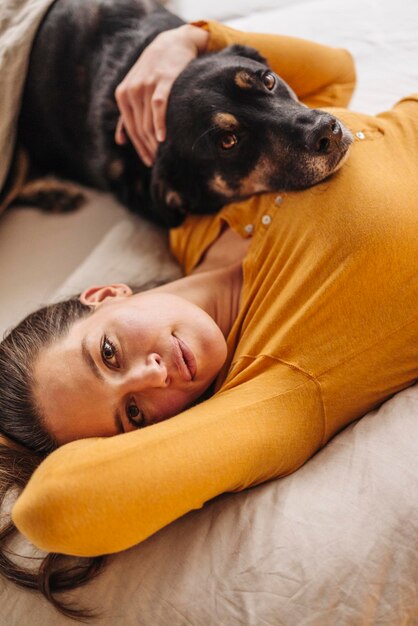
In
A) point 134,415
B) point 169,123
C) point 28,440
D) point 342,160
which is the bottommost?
point 28,440

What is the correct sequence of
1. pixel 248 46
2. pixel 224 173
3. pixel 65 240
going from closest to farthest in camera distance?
pixel 224 173, pixel 248 46, pixel 65 240

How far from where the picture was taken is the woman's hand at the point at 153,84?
152 cm

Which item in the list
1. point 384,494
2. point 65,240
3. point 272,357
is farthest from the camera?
point 65,240

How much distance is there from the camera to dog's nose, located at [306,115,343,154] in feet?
4.09

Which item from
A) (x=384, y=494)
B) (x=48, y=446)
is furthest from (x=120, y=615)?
(x=384, y=494)

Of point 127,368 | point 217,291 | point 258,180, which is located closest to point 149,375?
point 127,368

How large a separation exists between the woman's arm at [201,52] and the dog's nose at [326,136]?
46cm

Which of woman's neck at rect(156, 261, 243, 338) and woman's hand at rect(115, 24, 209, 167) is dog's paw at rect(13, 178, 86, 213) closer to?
woman's hand at rect(115, 24, 209, 167)

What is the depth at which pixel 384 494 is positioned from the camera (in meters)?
0.94

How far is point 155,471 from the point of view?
35.0 inches

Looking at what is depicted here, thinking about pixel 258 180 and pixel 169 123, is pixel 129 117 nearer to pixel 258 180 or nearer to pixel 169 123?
pixel 169 123

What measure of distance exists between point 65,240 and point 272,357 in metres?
0.93

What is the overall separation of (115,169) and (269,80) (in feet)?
1.91

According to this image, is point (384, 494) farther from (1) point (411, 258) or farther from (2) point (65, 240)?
(2) point (65, 240)
